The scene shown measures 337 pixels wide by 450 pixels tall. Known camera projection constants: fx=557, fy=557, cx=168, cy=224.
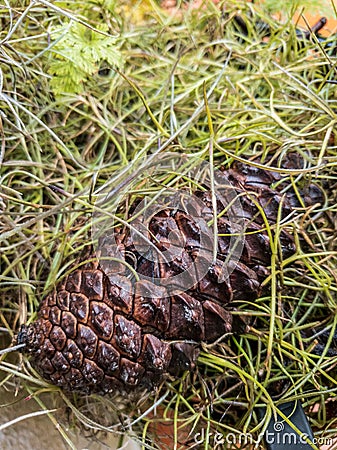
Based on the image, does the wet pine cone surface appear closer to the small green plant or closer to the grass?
the grass

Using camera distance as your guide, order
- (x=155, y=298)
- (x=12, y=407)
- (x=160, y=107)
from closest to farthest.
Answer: (x=155, y=298)
(x=12, y=407)
(x=160, y=107)

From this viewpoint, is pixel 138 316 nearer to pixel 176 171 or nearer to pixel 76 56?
pixel 176 171

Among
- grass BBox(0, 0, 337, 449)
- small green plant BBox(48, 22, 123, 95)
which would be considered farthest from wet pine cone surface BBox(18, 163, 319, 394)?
small green plant BBox(48, 22, 123, 95)

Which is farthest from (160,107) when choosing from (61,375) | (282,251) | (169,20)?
(61,375)

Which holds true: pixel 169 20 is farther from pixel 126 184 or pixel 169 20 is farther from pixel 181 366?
pixel 181 366

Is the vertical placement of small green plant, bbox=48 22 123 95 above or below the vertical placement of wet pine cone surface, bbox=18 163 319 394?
above
